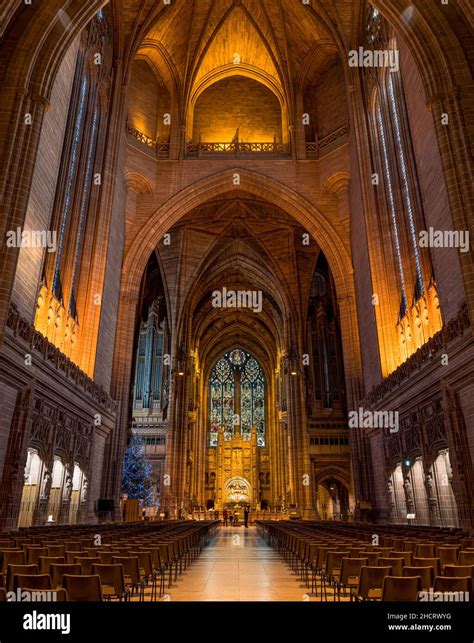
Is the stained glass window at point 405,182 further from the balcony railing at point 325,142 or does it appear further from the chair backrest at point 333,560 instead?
the chair backrest at point 333,560

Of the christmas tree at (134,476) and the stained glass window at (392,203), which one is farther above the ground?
the stained glass window at (392,203)

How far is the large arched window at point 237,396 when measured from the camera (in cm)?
4800

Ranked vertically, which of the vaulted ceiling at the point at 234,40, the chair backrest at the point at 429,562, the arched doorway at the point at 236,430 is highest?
the vaulted ceiling at the point at 234,40

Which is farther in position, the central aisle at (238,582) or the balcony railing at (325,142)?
the balcony railing at (325,142)

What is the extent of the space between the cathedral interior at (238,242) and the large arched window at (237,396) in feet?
26.1

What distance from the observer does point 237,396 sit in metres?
48.8

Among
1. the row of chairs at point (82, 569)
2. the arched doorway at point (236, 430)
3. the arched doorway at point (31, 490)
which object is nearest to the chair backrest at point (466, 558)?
the row of chairs at point (82, 569)

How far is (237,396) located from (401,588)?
45584mm

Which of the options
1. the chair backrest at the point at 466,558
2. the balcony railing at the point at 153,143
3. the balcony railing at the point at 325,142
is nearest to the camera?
the chair backrest at the point at 466,558

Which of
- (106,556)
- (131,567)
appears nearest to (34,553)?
(106,556)

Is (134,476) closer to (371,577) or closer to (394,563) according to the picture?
(394,563)

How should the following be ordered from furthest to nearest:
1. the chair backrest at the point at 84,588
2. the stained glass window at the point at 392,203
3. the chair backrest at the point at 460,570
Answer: the stained glass window at the point at 392,203 < the chair backrest at the point at 460,570 < the chair backrest at the point at 84,588

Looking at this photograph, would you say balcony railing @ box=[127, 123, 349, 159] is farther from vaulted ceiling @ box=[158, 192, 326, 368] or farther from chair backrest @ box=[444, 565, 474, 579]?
chair backrest @ box=[444, 565, 474, 579]
